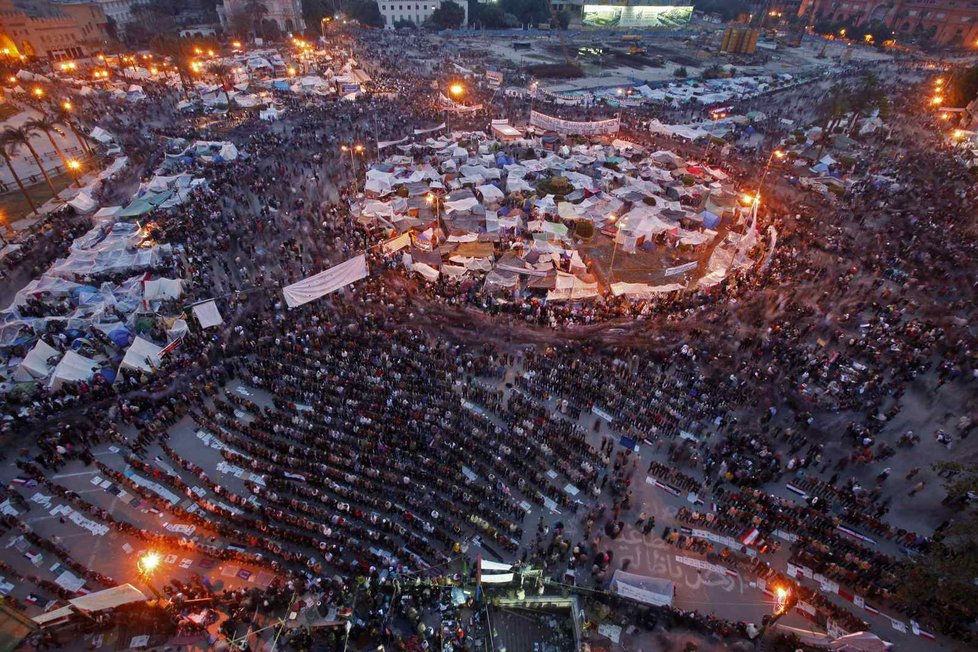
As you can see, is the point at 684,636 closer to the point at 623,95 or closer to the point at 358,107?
the point at 358,107

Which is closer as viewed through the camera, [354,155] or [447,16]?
[354,155]

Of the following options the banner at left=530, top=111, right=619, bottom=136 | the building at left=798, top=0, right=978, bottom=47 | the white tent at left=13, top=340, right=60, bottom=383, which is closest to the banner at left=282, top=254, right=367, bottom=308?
the white tent at left=13, top=340, right=60, bottom=383

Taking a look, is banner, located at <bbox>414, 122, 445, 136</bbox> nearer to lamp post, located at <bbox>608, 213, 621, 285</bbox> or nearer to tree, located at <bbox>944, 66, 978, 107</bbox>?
lamp post, located at <bbox>608, 213, 621, 285</bbox>

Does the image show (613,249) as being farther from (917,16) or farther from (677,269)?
(917,16)

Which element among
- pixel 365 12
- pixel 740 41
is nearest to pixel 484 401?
pixel 740 41

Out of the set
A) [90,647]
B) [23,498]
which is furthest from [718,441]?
[23,498]

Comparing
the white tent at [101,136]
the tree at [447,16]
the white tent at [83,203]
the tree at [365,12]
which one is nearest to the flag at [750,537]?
the white tent at [83,203]
